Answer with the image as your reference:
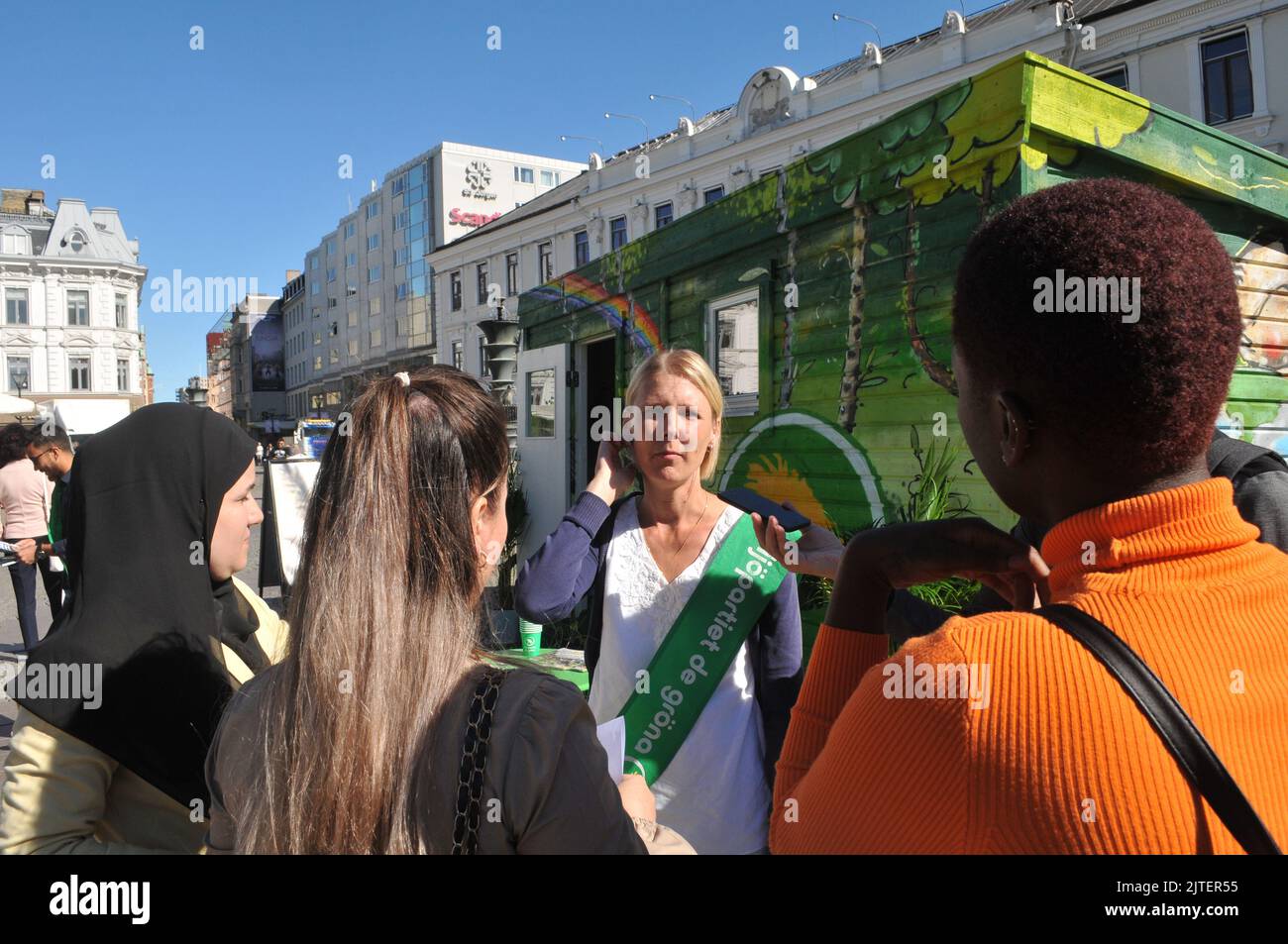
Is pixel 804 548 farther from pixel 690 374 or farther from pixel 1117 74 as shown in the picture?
pixel 1117 74

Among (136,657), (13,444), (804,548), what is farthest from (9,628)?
(804,548)

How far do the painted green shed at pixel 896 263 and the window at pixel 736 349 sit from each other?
15 mm

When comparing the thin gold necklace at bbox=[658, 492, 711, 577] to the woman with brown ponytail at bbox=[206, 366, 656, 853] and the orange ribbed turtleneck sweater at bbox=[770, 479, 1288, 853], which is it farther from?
the orange ribbed turtleneck sweater at bbox=[770, 479, 1288, 853]

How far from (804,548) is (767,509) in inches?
8.0

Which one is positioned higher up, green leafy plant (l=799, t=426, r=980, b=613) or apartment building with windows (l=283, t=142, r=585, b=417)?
apartment building with windows (l=283, t=142, r=585, b=417)

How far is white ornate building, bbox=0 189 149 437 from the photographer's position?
55.1 m

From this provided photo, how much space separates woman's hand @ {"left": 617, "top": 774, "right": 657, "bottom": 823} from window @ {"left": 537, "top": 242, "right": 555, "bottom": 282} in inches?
1447

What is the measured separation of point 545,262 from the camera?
3734 cm

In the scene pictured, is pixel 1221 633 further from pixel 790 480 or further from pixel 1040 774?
pixel 790 480

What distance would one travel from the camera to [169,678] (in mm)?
1846

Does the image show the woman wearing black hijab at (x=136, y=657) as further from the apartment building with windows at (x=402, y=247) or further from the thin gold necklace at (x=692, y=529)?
the apartment building with windows at (x=402, y=247)
